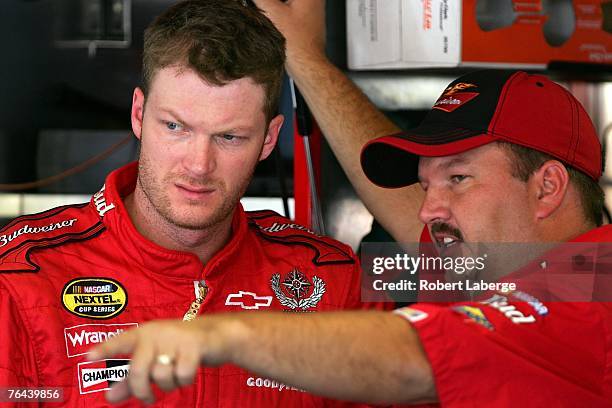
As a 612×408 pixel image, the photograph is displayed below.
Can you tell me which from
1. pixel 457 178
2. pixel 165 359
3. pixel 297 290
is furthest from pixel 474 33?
pixel 165 359

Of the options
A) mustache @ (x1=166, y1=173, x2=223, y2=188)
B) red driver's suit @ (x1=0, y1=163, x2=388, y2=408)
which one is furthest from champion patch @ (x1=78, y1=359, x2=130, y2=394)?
mustache @ (x1=166, y1=173, x2=223, y2=188)

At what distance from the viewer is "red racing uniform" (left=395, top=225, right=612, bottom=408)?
3.52 feet

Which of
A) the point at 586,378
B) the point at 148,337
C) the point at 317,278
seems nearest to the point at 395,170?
the point at 317,278

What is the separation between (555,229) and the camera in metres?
1.46

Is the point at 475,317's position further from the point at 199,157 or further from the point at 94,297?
the point at 94,297

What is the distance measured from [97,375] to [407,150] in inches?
22.8

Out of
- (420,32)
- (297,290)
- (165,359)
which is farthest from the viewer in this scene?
(420,32)

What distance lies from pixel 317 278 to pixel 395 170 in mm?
225

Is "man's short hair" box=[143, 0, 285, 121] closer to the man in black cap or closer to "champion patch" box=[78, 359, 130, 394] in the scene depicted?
the man in black cap

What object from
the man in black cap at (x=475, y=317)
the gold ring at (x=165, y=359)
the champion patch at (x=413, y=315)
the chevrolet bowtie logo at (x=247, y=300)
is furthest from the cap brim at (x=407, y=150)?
the gold ring at (x=165, y=359)

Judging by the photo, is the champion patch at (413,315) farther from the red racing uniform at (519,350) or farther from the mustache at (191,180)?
the mustache at (191,180)

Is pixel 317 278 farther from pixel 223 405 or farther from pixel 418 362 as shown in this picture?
pixel 418 362

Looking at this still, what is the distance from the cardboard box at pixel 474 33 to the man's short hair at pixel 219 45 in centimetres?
35

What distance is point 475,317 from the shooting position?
1106 mm
